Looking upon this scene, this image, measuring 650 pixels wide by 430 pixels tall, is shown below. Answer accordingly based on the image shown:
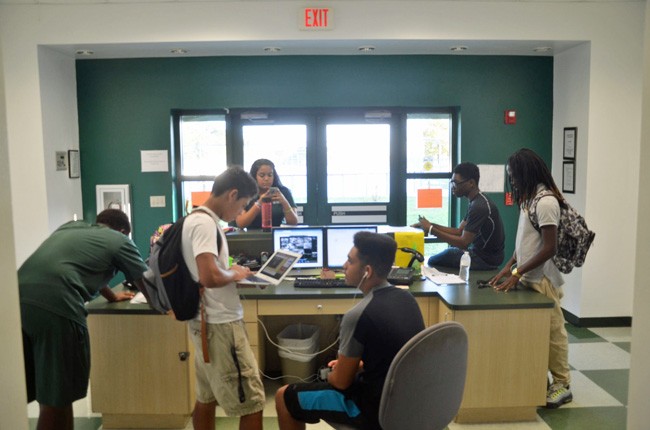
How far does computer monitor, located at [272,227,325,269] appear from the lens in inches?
145

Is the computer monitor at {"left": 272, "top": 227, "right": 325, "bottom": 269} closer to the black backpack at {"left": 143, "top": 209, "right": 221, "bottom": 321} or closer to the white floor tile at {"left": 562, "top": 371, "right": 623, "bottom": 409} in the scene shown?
the black backpack at {"left": 143, "top": 209, "right": 221, "bottom": 321}

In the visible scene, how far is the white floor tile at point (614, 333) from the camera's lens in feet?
15.7

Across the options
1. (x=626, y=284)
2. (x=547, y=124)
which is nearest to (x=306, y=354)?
(x=626, y=284)

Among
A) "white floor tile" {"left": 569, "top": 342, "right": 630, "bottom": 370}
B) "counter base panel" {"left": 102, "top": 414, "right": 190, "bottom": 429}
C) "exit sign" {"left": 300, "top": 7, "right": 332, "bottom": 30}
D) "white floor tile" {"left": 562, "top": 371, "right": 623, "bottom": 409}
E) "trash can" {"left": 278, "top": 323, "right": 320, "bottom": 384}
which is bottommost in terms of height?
"white floor tile" {"left": 562, "top": 371, "right": 623, "bottom": 409}

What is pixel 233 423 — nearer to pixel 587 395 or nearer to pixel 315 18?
pixel 587 395

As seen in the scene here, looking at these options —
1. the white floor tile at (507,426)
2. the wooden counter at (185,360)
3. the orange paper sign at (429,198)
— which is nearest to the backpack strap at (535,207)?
the wooden counter at (185,360)

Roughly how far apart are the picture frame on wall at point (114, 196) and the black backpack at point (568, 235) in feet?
13.4

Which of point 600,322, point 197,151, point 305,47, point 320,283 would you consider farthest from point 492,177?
point 197,151

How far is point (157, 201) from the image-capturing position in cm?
575

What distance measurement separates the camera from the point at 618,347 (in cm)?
457

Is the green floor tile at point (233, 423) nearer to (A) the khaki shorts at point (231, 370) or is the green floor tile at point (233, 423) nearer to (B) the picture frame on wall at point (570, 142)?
(A) the khaki shorts at point (231, 370)

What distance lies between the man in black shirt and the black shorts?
1.90 meters

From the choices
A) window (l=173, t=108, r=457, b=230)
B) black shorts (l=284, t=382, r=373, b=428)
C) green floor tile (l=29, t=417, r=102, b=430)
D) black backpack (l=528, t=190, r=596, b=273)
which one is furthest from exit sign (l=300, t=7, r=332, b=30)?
green floor tile (l=29, t=417, r=102, b=430)

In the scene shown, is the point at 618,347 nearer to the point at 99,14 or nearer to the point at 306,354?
the point at 306,354
